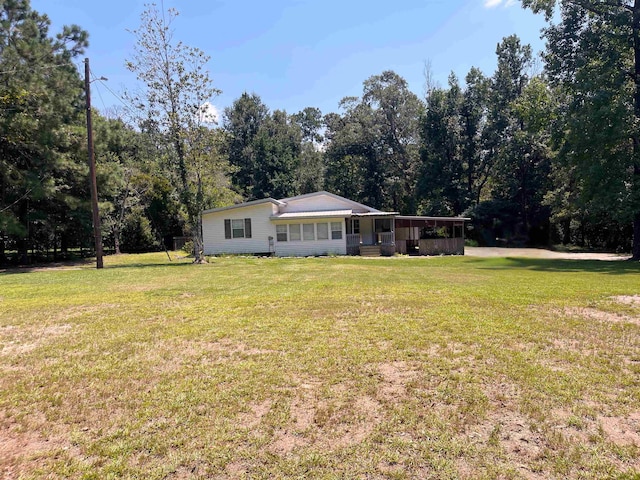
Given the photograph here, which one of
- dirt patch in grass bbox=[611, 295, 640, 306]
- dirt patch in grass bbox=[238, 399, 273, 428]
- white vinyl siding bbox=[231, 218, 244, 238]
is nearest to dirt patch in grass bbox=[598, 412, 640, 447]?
dirt patch in grass bbox=[238, 399, 273, 428]

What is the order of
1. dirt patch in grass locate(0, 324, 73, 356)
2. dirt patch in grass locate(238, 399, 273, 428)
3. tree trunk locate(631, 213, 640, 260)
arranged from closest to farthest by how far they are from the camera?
1. dirt patch in grass locate(238, 399, 273, 428)
2. dirt patch in grass locate(0, 324, 73, 356)
3. tree trunk locate(631, 213, 640, 260)

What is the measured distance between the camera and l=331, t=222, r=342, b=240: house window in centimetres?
2286

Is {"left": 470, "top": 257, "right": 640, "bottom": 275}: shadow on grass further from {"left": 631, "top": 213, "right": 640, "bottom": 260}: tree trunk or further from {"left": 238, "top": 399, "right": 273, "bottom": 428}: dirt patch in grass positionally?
{"left": 238, "top": 399, "right": 273, "bottom": 428}: dirt patch in grass

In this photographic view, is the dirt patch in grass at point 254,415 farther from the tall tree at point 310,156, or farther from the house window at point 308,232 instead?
the tall tree at point 310,156

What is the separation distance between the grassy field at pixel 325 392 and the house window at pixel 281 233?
1647cm

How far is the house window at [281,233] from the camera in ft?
76.2

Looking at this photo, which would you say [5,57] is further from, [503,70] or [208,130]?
[503,70]

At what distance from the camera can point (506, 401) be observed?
127 inches

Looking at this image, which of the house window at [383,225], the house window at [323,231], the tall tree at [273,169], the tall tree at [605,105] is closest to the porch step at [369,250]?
the house window at [323,231]

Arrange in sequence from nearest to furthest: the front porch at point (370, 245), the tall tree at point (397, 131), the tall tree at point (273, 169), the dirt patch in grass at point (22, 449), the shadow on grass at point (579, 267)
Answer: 1. the dirt patch in grass at point (22, 449)
2. the shadow on grass at point (579, 267)
3. the front porch at point (370, 245)
4. the tall tree at point (397, 131)
5. the tall tree at point (273, 169)

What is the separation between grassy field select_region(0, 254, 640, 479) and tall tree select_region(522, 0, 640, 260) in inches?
552

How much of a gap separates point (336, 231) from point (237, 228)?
20.3 feet

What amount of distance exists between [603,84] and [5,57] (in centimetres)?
2770

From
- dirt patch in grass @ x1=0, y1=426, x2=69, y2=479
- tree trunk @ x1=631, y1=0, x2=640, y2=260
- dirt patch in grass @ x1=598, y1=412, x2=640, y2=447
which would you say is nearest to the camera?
dirt patch in grass @ x1=0, y1=426, x2=69, y2=479
